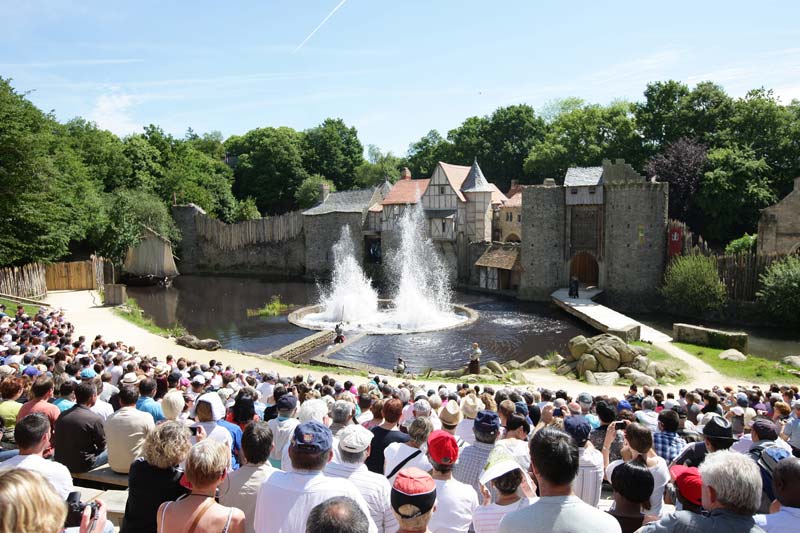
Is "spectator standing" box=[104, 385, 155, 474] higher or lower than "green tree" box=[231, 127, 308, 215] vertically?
lower

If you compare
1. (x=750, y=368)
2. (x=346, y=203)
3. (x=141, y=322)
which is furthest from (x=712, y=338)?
(x=346, y=203)

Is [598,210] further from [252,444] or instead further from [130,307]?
[252,444]

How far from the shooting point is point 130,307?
2567 cm

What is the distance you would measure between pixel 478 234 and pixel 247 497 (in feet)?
118

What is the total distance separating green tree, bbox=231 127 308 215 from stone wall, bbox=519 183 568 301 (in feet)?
106

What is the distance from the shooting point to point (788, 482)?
3318 mm

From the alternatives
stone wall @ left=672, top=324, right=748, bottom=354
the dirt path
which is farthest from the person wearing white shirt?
stone wall @ left=672, top=324, right=748, bottom=354

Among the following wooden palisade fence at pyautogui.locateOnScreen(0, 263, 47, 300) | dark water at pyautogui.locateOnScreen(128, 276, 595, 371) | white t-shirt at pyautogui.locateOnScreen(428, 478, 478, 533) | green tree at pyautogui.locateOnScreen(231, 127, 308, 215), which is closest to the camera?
white t-shirt at pyautogui.locateOnScreen(428, 478, 478, 533)

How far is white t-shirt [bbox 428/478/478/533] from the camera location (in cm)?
369

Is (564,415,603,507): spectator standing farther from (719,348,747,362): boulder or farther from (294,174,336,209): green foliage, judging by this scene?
(294,174,336,209): green foliage

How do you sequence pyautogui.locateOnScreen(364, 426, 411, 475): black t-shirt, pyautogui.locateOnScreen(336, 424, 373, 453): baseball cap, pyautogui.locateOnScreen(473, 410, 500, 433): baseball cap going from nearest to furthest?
pyautogui.locateOnScreen(336, 424, 373, 453): baseball cap, pyautogui.locateOnScreen(473, 410, 500, 433): baseball cap, pyautogui.locateOnScreen(364, 426, 411, 475): black t-shirt

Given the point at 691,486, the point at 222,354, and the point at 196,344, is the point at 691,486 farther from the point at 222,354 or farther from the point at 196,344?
the point at 196,344

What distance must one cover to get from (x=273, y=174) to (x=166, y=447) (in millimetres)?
58902

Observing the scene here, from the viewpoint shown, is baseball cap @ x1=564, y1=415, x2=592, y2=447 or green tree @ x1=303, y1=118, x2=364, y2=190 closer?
baseball cap @ x1=564, y1=415, x2=592, y2=447
